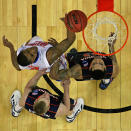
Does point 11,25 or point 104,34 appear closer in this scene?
point 104,34

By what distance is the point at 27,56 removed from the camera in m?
1.92

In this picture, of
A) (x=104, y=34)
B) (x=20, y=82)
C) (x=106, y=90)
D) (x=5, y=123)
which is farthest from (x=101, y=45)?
(x=5, y=123)

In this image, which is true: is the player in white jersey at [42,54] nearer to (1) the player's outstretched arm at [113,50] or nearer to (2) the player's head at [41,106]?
(2) the player's head at [41,106]

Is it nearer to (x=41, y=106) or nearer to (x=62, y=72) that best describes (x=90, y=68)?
(x=62, y=72)

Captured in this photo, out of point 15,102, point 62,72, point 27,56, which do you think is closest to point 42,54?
point 27,56

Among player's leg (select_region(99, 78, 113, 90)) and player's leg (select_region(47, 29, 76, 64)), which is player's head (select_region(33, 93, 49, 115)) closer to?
player's leg (select_region(47, 29, 76, 64))

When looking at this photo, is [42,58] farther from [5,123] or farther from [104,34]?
[5,123]

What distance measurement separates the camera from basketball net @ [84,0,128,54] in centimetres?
249

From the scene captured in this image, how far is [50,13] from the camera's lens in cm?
277

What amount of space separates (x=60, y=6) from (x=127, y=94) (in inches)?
59.4

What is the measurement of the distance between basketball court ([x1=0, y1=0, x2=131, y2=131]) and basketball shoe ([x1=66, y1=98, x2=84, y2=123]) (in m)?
0.09

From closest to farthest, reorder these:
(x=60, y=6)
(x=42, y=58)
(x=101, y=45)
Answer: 1. (x=42, y=58)
2. (x=101, y=45)
3. (x=60, y=6)

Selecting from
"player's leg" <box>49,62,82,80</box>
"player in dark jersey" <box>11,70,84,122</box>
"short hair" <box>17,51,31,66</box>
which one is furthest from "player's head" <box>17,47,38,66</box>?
"player in dark jersey" <box>11,70,84,122</box>

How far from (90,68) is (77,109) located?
0.75m
